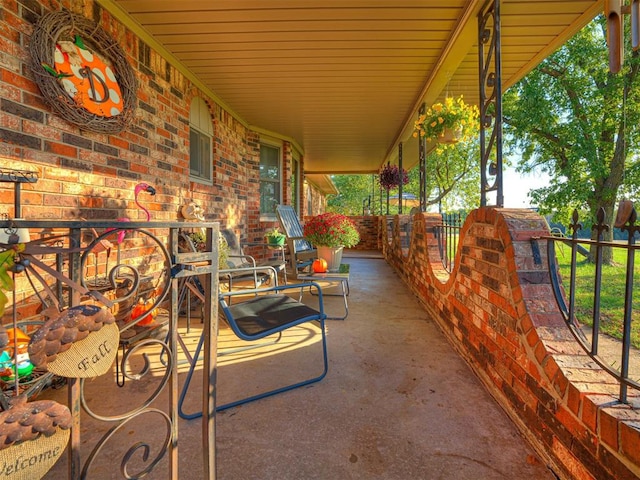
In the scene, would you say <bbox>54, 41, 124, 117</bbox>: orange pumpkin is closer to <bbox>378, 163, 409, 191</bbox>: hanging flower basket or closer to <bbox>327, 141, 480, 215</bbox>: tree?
<bbox>378, 163, 409, 191</bbox>: hanging flower basket

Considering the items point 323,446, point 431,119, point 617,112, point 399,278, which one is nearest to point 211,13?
point 431,119

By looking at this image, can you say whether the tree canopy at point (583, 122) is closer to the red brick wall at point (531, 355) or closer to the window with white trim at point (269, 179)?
the window with white trim at point (269, 179)

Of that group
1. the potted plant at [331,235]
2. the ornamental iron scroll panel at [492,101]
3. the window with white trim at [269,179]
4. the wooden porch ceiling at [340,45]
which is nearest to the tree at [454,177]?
the window with white trim at [269,179]

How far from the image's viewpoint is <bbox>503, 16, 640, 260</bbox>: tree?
288 inches

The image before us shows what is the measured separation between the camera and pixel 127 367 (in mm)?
1155

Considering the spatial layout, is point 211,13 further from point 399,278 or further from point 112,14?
point 399,278

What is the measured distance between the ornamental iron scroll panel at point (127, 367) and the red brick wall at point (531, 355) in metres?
1.13

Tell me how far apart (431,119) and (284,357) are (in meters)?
2.48

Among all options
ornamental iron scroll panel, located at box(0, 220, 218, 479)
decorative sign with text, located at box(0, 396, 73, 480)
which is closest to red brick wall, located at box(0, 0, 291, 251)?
ornamental iron scroll panel, located at box(0, 220, 218, 479)

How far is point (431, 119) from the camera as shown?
319 centimetres

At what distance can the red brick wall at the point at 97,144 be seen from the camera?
1.70 metres

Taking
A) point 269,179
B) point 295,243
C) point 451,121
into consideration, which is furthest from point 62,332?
point 269,179

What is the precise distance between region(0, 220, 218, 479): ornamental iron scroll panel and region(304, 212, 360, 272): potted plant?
1590 millimetres

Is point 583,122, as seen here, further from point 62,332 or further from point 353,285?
point 62,332
